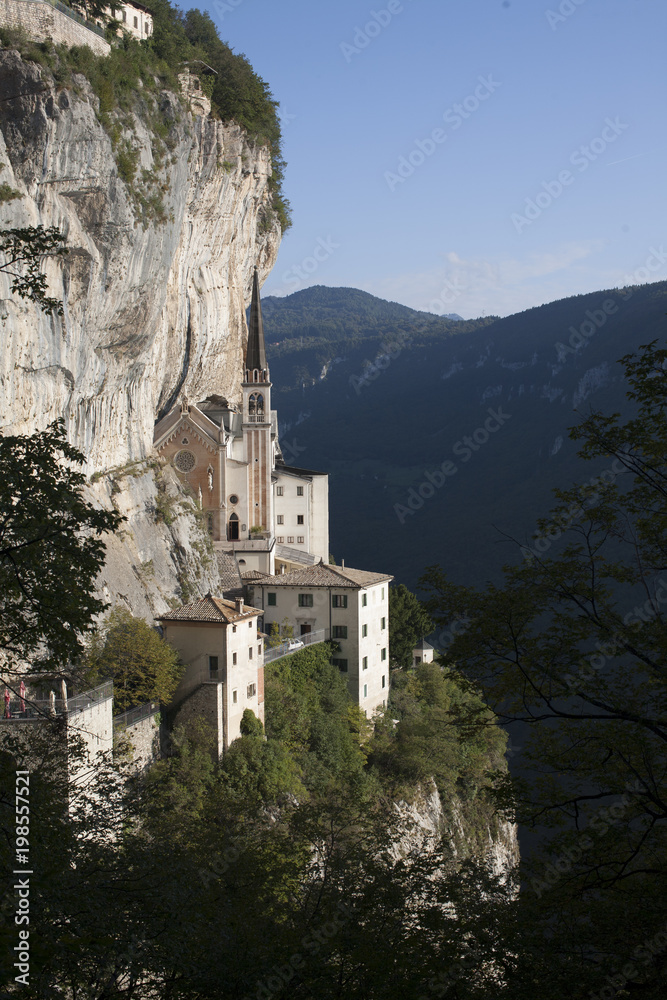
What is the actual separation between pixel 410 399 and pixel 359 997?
157721 millimetres

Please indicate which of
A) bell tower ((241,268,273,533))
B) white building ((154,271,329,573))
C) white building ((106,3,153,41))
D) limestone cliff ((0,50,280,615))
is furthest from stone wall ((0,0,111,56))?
bell tower ((241,268,273,533))

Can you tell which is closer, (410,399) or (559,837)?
(559,837)

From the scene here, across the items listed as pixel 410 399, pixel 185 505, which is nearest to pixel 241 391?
pixel 185 505

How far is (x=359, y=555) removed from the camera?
12312 cm

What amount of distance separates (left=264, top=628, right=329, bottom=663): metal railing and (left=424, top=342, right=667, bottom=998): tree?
25.8 meters

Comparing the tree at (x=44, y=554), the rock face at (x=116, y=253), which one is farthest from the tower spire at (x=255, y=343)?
→ the tree at (x=44, y=554)

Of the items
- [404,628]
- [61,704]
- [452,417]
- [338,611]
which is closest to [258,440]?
[404,628]

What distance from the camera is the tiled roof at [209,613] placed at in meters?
32.2

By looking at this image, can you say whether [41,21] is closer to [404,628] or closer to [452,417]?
[404,628]

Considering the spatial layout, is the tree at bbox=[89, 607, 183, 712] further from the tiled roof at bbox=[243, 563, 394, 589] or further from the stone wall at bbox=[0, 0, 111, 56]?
the stone wall at bbox=[0, 0, 111, 56]

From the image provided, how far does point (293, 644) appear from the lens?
40.0 metres

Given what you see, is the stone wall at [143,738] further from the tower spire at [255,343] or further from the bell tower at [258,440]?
the tower spire at [255,343]

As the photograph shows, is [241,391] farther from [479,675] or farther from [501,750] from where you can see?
[479,675]

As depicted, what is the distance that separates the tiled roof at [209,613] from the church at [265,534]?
8 centimetres
